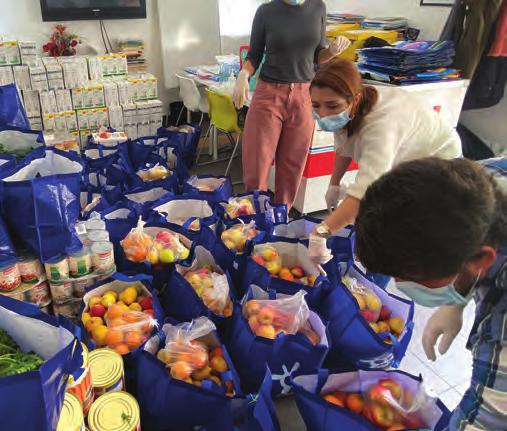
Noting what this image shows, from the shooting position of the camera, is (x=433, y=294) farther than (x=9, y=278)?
No

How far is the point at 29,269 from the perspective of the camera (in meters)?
1.41

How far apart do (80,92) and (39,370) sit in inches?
119

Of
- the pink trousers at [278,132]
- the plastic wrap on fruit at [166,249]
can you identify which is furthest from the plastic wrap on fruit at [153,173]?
the plastic wrap on fruit at [166,249]

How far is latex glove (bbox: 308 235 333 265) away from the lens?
155 cm

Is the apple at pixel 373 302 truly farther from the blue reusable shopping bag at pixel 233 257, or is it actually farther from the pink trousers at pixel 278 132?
the pink trousers at pixel 278 132

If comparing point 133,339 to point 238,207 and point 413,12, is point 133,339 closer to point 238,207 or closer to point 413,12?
point 238,207

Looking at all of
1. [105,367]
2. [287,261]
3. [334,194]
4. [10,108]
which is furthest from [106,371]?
[10,108]

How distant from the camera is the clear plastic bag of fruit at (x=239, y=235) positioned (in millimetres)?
1799

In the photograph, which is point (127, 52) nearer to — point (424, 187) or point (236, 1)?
point (236, 1)

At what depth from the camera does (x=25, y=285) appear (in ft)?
4.66

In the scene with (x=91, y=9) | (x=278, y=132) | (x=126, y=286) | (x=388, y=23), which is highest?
(x=91, y=9)

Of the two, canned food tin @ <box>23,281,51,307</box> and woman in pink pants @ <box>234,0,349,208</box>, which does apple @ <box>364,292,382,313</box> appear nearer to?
woman in pink pants @ <box>234,0,349,208</box>

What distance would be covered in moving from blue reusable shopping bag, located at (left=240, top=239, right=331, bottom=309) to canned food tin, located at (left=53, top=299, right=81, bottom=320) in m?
0.62

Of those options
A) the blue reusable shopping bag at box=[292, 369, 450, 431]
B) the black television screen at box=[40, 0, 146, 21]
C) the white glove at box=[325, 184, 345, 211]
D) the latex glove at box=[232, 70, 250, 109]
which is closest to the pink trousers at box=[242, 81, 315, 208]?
the latex glove at box=[232, 70, 250, 109]
